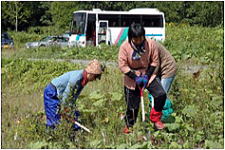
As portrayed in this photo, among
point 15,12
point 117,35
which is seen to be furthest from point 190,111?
point 15,12

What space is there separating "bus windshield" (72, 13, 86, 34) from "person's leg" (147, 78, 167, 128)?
19353 millimetres

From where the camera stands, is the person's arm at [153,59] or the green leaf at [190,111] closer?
the person's arm at [153,59]

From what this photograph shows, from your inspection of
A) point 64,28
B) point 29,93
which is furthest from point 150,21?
point 29,93

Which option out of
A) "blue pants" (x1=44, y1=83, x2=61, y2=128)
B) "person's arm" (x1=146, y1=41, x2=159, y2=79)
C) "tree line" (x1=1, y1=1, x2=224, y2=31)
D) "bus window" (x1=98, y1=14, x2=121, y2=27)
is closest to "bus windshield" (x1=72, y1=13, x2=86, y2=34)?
"bus window" (x1=98, y1=14, x2=121, y2=27)

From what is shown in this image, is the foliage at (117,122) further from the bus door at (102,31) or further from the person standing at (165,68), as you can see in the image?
the bus door at (102,31)

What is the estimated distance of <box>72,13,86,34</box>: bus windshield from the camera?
2448 centimetres

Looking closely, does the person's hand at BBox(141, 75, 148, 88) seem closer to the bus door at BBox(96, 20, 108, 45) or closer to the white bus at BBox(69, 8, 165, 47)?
the white bus at BBox(69, 8, 165, 47)

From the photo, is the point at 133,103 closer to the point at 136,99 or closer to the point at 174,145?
the point at 136,99

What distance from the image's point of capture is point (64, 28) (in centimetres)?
3872

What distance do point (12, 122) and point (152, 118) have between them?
2298 mm

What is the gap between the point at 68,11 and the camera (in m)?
38.8

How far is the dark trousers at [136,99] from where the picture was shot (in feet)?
17.2

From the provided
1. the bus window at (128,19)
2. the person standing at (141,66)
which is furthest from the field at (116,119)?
the bus window at (128,19)

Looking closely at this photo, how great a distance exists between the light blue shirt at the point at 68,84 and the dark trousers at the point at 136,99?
1.97 feet
